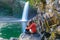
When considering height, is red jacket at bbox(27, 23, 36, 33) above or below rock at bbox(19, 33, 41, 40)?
above

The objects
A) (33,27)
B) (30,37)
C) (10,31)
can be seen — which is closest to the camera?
(30,37)

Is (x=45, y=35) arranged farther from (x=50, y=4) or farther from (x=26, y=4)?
(x=26, y=4)

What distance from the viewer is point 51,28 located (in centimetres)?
577

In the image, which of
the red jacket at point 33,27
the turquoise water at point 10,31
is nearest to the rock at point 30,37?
the red jacket at point 33,27

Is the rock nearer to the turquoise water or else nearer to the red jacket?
the red jacket

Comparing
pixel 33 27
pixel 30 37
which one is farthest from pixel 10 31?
pixel 30 37

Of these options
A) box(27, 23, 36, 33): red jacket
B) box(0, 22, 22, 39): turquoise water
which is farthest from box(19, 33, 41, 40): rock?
box(0, 22, 22, 39): turquoise water

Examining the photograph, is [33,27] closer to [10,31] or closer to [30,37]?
[30,37]

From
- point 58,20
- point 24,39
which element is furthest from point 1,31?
point 58,20

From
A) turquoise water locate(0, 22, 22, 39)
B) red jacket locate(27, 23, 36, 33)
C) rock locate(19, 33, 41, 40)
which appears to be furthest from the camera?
turquoise water locate(0, 22, 22, 39)

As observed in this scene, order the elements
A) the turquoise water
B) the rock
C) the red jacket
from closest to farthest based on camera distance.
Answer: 1. the rock
2. the red jacket
3. the turquoise water

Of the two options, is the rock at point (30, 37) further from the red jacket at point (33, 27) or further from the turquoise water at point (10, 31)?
the turquoise water at point (10, 31)

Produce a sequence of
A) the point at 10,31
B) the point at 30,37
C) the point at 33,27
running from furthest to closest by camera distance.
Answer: the point at 10,31, the point at 33,27, the point at 30,37

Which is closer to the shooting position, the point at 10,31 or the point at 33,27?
the point at 33,27
